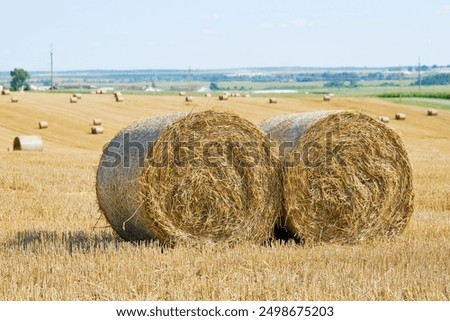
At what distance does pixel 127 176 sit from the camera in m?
9.35

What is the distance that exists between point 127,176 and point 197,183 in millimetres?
757

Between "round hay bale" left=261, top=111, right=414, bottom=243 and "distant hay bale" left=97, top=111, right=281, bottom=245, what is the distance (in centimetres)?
28

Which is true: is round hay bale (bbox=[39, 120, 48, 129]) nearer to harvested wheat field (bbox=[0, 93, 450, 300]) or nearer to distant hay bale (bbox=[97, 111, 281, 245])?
harvested wheat field (bbox=[0, 93, 450, 300])

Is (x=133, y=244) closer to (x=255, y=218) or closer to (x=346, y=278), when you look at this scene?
(x=255, y=218)

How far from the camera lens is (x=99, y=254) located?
8648mm

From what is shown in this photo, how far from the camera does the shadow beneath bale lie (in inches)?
Answer: 359

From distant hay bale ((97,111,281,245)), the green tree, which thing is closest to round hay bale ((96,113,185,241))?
distant hay bale ((97,111,281,245))

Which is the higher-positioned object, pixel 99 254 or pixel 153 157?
pixel 153 157

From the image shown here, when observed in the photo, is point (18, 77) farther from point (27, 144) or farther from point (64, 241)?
point (64, 241)

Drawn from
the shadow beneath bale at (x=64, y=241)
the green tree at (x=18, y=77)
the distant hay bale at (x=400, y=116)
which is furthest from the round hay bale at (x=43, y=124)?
the green tree at (x=18, y=77)

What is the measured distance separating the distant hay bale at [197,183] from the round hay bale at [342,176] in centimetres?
28
